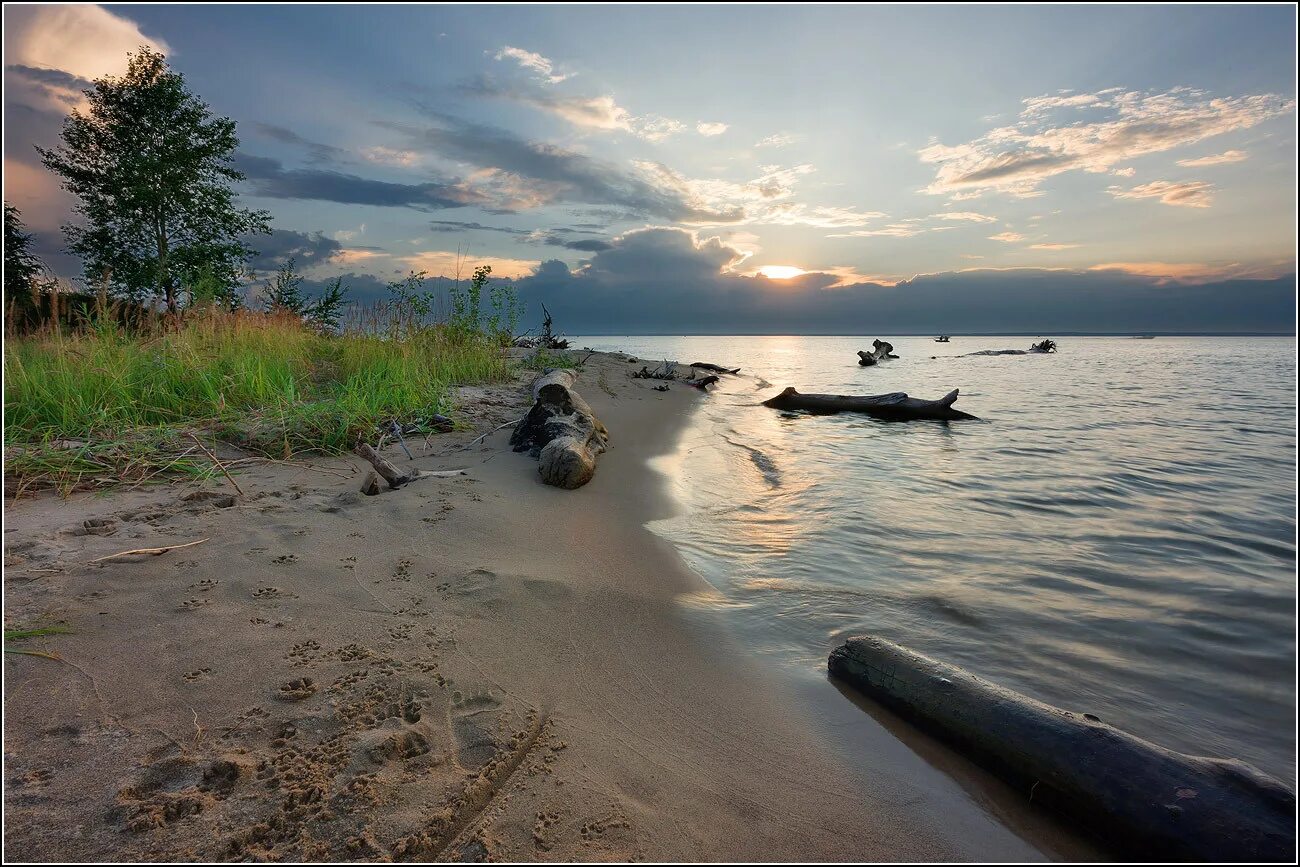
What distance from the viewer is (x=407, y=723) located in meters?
1.99

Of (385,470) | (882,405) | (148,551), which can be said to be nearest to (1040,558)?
(385,470)

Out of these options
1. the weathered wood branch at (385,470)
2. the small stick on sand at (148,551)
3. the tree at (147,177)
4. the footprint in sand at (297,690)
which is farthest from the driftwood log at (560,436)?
the tree at (147,177)

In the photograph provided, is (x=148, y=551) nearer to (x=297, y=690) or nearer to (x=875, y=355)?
(x=297, y=690)

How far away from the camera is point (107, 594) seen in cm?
259

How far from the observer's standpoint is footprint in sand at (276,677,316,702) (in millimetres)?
2041

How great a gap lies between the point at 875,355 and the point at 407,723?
33.0 metres

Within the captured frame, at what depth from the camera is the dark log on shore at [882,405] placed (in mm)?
11227

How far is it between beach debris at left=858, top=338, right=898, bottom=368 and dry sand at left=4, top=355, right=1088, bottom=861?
27.9 metres

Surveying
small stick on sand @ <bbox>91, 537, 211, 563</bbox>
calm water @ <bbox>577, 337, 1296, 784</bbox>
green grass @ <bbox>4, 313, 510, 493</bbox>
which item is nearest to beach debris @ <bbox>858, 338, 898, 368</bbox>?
calm water @ <bbox>577, 337, 1296, 784</bbox>

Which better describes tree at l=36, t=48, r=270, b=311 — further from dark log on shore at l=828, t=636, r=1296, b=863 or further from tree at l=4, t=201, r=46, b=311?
dark log on shore at l=828, t=636, r=1296, b=863

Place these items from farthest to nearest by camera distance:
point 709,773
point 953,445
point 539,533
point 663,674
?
point 953,445
point 539,533
point 663,674
point 709,773

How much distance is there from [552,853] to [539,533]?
2.64 m

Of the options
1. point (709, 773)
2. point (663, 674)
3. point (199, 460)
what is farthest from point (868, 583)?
point (199, 460)

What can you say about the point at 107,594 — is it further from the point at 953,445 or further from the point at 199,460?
the point at 953,445
